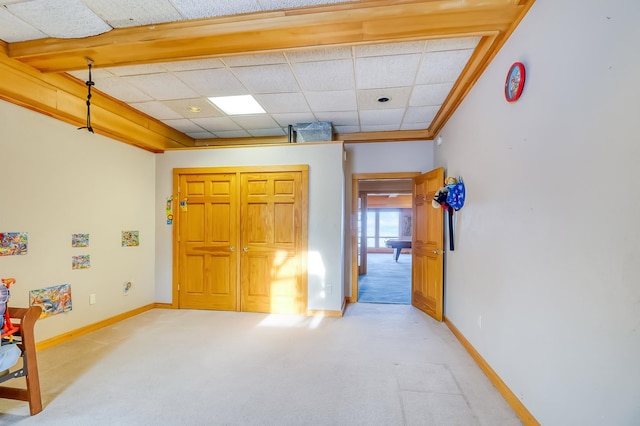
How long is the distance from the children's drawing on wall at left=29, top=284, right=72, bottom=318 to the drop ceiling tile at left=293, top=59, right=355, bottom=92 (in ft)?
11.1

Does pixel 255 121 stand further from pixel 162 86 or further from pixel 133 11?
pixel 133 11

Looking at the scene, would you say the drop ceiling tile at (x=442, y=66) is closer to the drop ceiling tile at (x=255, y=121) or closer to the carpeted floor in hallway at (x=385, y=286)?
the drop ceiling tile at (x=255, y=121)

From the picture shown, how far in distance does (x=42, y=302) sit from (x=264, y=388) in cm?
252

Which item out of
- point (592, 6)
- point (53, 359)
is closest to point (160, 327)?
point (53, 359)

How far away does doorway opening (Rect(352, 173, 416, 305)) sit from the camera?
4.87 metres

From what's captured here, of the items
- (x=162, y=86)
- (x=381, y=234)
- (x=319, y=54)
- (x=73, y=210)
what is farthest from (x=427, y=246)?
(x=381, y=234)

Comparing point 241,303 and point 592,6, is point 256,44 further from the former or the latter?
point 241,303

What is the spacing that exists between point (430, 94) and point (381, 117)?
2.76 ft

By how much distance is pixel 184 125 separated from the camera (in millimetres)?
4441

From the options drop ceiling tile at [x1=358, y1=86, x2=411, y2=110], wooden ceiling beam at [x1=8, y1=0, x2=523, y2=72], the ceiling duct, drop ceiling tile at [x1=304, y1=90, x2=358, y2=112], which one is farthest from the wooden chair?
drop ceiling tile at [x1=358, y1=86, x2=411, y2=110]

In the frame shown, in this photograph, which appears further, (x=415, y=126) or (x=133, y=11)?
(x=415, y=126)

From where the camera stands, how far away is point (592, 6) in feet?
4.29

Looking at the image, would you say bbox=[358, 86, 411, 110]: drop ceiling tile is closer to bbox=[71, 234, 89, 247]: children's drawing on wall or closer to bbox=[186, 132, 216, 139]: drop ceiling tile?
bbox=[186, 132, 216, 139]: drop ceiling tile

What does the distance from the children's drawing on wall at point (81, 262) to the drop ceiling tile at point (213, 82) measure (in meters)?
2.33
